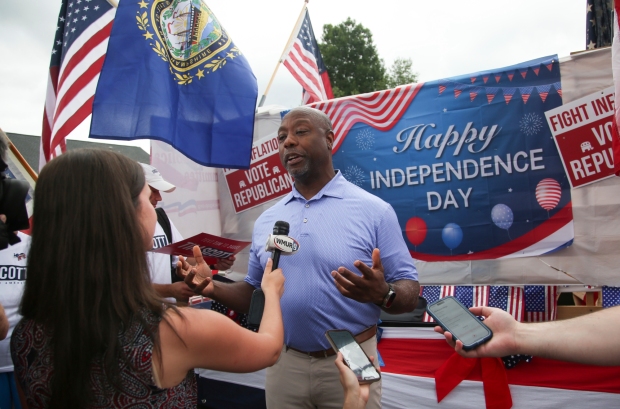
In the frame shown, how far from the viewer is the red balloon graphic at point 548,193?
3.31 m

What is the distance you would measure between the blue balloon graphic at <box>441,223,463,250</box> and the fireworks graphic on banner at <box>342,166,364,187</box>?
2.91 ft

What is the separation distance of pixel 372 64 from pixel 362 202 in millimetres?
23840

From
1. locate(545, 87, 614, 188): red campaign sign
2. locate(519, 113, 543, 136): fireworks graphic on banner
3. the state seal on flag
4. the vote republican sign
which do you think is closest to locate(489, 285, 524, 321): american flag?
the vote republican sign

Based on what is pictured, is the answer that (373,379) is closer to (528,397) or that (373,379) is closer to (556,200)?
(528,397)

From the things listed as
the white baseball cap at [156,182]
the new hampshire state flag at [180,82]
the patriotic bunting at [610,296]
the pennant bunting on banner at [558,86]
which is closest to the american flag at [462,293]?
→ the patriotic bunting at [610,296]

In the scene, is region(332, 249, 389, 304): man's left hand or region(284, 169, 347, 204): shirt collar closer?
region(332, 249, 389, 304): man's left hand

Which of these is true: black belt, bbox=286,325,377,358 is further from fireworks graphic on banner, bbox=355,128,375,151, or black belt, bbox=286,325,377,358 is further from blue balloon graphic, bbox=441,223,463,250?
fireworks graphic on banner, bbox=355,128,375,151

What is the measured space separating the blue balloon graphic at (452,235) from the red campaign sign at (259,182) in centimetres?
162

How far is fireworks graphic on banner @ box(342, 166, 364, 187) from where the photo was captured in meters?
4.15

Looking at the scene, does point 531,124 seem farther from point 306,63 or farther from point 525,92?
point 306,63

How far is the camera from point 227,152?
13.0ft

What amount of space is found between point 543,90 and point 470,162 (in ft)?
2.44

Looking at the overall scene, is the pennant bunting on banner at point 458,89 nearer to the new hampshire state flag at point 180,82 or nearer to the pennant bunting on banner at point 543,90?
the pennant bunting on banner at point 543,90

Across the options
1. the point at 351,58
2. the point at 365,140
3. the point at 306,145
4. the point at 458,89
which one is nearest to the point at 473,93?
the point at 458,89
